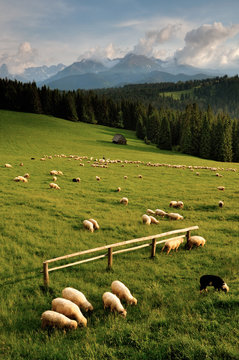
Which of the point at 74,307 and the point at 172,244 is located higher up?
the point at 172,244

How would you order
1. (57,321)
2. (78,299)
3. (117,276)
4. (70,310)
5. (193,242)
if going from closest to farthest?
(57,321), (70,310), (78,299), (117,276), (193,242)

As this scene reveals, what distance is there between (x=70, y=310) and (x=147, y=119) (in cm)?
10932

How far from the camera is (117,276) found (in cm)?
→ 921

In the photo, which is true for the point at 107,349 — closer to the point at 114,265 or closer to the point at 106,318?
the point at 106,318

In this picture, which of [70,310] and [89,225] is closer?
[70,310]

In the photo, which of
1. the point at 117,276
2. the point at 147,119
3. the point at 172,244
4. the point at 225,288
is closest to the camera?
the point at 225,288

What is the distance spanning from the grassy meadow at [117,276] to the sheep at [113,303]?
21cm

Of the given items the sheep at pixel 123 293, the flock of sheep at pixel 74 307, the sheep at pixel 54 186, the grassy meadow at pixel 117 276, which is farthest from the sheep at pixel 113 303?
the sheep at pixel 54 186

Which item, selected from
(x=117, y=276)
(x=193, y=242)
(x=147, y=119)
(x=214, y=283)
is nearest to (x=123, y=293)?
(x=117, y=276)

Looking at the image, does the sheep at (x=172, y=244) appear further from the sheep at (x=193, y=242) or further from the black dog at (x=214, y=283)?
the black dog at (x=214, y=283)

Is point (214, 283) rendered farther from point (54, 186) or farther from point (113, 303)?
point (54, 186)

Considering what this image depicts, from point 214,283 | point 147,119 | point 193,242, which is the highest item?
point 147,119

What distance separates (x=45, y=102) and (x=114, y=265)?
10583 centimetres

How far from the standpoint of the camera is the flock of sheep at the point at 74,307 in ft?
21.0
